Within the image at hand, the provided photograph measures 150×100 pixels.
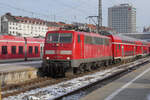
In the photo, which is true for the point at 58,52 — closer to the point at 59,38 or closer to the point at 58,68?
the point at 59,38

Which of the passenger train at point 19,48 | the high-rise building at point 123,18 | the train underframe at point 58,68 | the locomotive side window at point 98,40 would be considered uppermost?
the high-rise building at point 123,18

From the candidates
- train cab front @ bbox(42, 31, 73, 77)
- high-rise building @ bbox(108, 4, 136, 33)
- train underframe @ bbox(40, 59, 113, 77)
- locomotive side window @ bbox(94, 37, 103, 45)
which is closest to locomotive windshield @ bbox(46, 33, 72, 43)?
train cab front @ bbox(42, 31, 73, 77)

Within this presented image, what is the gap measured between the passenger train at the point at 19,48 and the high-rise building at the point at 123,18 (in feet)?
436

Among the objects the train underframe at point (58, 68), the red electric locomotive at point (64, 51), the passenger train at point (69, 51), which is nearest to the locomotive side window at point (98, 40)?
the passenger train at point (69, 51)

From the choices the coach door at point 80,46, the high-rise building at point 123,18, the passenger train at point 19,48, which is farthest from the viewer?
the high-rise building at point 123,18

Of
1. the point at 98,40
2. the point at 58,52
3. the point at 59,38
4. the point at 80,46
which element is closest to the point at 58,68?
the point at 58,52

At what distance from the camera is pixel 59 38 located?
16.4 meters

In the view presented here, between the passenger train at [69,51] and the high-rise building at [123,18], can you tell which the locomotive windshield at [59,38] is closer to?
the passenger train at [69,51]

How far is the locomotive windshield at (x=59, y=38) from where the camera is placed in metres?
16.2

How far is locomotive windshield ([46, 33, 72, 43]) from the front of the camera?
16250mm

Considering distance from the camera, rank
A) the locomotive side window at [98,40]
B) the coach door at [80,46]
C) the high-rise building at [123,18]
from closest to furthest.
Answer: the coach door at [80,46], the locomotive side window at [98,40], the high-rise building at [123,18]

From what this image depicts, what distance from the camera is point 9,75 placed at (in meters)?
14.7

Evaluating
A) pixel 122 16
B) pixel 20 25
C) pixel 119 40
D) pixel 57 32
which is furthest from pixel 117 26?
pixel 57 32

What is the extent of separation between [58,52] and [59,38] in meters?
1.02
